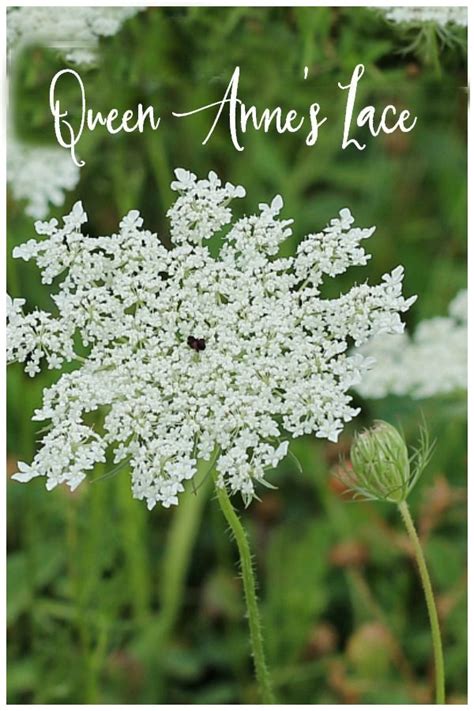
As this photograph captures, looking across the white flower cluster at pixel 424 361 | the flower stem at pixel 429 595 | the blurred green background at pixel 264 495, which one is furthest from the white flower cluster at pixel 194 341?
the white flower cluster at pixel 424 361

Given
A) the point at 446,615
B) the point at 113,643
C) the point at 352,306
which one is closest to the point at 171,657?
the point at 113,643

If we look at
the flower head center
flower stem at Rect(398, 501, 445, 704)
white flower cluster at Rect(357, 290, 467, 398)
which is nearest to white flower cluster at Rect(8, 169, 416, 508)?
the flower head center

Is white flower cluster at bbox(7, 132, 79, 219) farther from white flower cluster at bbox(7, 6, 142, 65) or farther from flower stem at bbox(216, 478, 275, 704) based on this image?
flower stem at bbox(216, 478, 275, 704)

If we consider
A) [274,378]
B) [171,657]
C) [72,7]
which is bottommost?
[171,657]

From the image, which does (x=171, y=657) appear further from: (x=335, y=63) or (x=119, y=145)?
(x=335, y=63)

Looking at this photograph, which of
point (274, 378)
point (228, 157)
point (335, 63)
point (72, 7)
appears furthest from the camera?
point (228, 157)

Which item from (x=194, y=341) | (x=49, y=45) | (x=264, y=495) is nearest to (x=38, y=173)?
(x=49, y=45)

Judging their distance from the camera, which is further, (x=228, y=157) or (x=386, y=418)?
(x=228, y=157)
